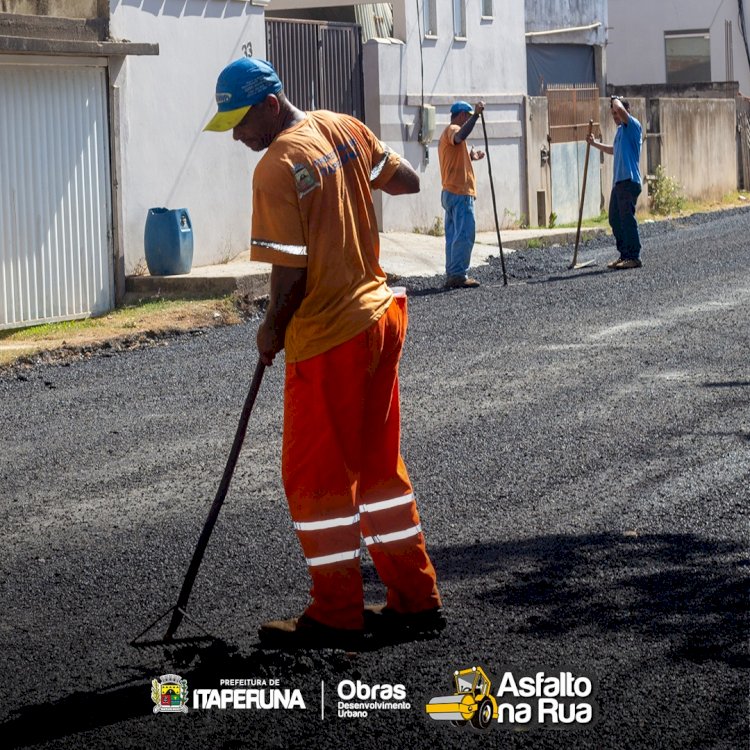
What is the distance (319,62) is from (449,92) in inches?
151

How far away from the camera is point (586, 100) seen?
2572 cm

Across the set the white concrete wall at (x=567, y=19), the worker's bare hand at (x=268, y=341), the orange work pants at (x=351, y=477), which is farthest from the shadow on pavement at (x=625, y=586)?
the white concrete wall at (x=567, y=19)

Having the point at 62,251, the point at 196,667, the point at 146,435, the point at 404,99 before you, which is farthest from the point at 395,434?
the point at 404,99

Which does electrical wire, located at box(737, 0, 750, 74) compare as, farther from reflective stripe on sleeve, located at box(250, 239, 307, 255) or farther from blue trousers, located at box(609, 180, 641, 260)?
reflective stripe on sleeve, located at box(250, 239, 307, 255)

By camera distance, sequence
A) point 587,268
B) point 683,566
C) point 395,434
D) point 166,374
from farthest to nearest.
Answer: point 587,268 < point 166,374 < point 683,566 < point 395,434

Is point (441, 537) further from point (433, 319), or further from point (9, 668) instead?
point (433, 319)

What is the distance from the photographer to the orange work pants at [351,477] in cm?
476

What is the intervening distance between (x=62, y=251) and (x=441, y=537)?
344 inches

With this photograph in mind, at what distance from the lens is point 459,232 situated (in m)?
15.1

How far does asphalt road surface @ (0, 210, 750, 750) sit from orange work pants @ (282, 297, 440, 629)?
24cm

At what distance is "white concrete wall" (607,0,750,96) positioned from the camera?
36.2 metres

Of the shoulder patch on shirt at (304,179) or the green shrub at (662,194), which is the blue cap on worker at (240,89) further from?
the green shrub at (662,194)

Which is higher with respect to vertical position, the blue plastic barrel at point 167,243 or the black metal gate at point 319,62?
the black metal gate at point 319,62

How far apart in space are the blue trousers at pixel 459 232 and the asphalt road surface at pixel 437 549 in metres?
3.77
